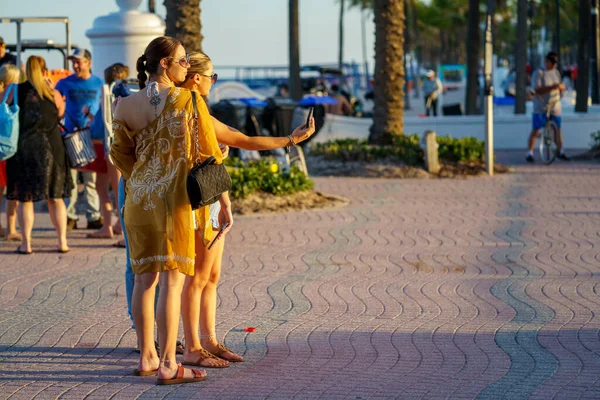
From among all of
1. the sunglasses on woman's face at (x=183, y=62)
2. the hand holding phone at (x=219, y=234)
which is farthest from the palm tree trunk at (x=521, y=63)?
the sunglasses on woman's face at (x=183, y=62)

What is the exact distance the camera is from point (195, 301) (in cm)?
556

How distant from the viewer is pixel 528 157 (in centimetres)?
1888

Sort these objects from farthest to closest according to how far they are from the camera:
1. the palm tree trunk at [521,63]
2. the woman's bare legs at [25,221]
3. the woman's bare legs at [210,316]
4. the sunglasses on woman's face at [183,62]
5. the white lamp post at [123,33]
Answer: the palm tree trunk at [521,63] < the white lamp post at [123,33] < the woman's bare legs at [25,221] < the woman's bare legs at [210,316] < the sunglasses on woman's face at [183,62]

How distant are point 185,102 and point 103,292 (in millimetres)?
3062

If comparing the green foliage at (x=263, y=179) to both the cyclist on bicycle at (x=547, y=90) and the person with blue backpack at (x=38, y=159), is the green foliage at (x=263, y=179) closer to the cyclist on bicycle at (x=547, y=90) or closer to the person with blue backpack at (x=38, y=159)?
the person with blue backpack at (x=38, y=159)

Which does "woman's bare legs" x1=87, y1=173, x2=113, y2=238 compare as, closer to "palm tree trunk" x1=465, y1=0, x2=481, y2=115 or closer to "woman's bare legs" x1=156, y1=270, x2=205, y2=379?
"woman's bare legs" x1=156, y1=270, x2=205, y2=379

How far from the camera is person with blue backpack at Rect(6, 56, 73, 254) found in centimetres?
924

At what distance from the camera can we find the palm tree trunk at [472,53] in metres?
25.9

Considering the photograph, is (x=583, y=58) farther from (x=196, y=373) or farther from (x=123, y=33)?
(x=196, y=373)

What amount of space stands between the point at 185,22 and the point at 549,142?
24.7 feet

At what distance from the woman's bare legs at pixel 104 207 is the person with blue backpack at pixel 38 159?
83 centimetres

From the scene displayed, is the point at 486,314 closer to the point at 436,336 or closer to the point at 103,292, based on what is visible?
the point at 436,336

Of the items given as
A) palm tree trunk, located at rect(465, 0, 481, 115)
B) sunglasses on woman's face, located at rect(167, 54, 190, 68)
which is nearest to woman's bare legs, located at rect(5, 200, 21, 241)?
sunglasses on woman's face, located at rect(167, 54, 190, 68)

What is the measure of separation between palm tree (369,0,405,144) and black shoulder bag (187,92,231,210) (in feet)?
39.8
